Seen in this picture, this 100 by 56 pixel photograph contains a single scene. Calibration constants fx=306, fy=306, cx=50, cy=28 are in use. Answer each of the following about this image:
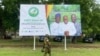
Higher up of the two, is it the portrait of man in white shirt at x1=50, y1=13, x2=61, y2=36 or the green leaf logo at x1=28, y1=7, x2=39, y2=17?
the green leaf logo at x1=28, y1=7, x2=39, y2=17

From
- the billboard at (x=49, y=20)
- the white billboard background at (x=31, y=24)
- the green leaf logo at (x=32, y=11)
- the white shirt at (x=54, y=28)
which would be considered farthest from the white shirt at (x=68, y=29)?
the green leaf logo at (x=32, y=11)

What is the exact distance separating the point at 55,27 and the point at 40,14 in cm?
216

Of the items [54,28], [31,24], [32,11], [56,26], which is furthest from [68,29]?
[32,11]

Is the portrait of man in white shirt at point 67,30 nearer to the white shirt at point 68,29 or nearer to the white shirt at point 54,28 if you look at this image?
the white shirt at point 68,29

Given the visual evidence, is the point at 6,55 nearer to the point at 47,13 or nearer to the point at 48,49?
the point at 48,49

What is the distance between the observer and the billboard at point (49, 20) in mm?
33031

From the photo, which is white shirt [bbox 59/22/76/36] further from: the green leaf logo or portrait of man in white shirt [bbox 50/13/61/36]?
the green leaf logo

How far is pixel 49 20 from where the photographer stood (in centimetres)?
3353

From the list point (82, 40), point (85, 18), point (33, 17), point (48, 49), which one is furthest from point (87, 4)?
point (48, 49)

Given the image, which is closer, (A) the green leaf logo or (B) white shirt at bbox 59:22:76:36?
(A) the green leaf logo

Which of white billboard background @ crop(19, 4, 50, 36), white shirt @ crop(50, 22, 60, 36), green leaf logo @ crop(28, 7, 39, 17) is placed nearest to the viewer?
white billboard background @ crop(19, 4, 50, 36)

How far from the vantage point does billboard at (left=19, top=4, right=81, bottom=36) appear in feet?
108

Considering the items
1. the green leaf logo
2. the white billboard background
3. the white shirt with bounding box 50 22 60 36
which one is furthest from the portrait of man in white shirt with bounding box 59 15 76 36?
the green leaf logo

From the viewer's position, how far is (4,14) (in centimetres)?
5672
